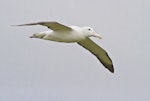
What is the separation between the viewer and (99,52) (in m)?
26.2

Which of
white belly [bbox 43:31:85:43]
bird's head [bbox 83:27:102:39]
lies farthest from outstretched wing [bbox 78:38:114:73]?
white belly [bbox 43:31:85:43]

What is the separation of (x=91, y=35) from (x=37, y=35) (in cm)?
205

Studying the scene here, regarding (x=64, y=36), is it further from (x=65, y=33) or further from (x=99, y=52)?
(x=99, y=52)

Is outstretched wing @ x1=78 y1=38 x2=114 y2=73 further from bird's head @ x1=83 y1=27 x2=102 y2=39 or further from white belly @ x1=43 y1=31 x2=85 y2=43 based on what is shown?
white belly @ x1=43 y1=31 x2=85 y2=43

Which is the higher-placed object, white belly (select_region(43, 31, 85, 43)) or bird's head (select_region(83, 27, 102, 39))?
bird's head (select_region(83, 27, 102, 39))

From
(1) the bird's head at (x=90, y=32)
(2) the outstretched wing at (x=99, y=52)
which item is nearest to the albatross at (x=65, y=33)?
(1) the bird's head at (x=90, y=32)

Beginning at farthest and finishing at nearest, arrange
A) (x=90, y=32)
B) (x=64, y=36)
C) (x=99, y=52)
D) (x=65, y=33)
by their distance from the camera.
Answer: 1. (x=99, y=52)
2. (x=90, y=32)
3. (x=65, y=33)
4. (x=64, y=36)

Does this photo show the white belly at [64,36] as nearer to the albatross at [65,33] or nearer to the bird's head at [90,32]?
the albatross at [65,33]

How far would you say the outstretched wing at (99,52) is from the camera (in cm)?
2569

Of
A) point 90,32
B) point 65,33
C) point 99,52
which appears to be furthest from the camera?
point 99,52

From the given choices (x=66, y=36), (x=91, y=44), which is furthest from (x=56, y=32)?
(x=91, y=44)

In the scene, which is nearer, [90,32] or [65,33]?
[65,33]

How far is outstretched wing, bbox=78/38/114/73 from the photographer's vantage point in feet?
84.3

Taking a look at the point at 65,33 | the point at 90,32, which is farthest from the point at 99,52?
the point at 65,33
